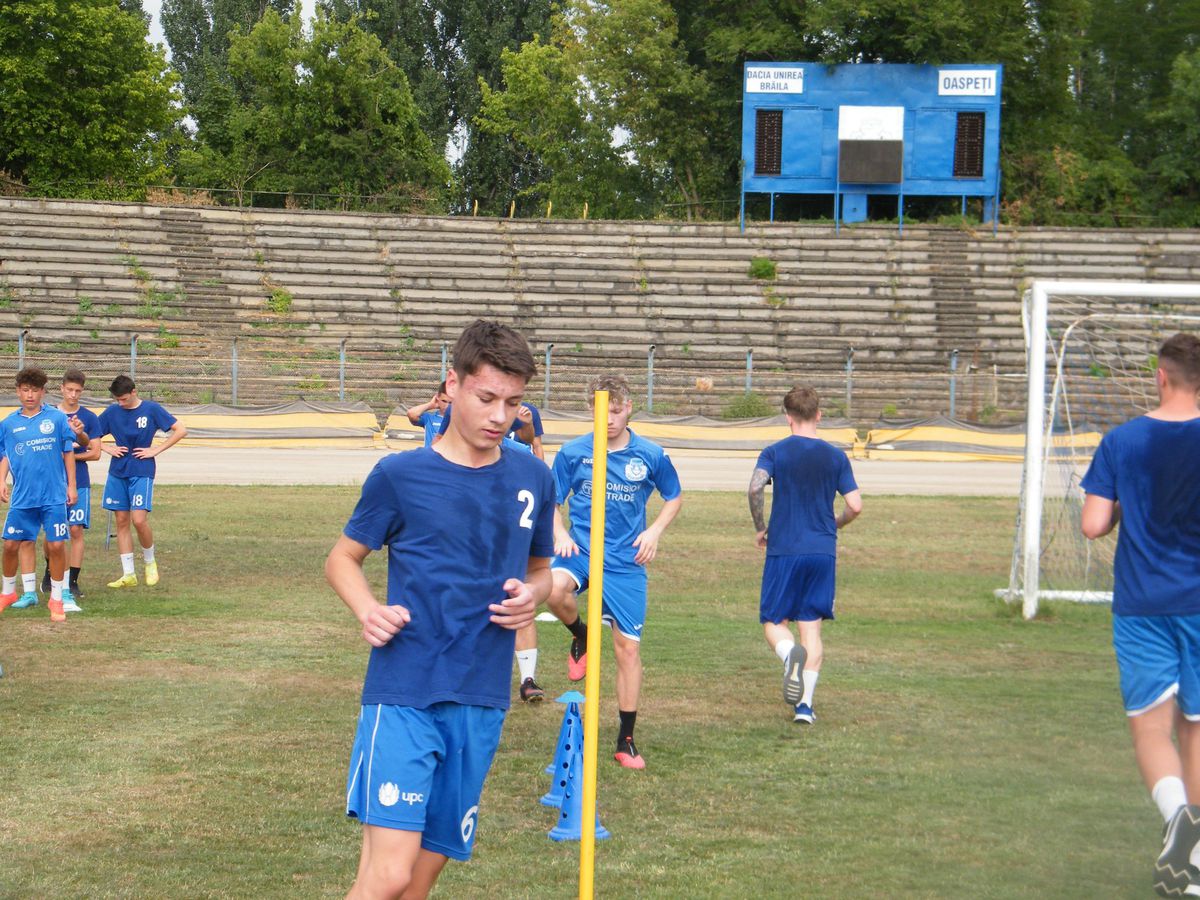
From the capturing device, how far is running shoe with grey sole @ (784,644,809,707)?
27.2ft

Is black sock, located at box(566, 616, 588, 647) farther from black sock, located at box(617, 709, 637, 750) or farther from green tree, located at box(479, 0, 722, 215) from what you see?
green tree, located at box(479, 0, 722, 215)

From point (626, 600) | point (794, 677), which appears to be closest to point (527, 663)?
point (626, 600)

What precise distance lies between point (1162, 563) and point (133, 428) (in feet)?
32.5

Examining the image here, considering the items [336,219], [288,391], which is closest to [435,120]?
[336,219]

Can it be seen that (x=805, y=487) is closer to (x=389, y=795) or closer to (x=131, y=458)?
(x=389, y=795)

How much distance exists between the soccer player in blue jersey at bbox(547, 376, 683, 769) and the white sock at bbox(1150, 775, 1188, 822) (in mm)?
2757

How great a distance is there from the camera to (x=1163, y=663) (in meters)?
5.78

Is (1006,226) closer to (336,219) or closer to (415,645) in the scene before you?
(336,219)

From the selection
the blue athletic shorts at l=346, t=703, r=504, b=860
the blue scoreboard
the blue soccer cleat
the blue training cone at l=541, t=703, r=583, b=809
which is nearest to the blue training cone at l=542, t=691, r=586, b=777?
the blue training cone at l=541, t=703, r=583, b=809

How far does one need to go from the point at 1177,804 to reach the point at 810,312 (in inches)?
1279

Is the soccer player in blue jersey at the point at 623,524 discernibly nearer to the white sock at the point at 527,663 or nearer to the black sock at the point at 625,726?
the black sock at the point at 625,726

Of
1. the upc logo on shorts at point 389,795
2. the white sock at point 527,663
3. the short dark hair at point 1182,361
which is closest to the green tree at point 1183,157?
the white sock at point 527,663

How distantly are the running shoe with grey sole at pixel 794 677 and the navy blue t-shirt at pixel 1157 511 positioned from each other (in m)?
2.65

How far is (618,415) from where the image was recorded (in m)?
7.50
